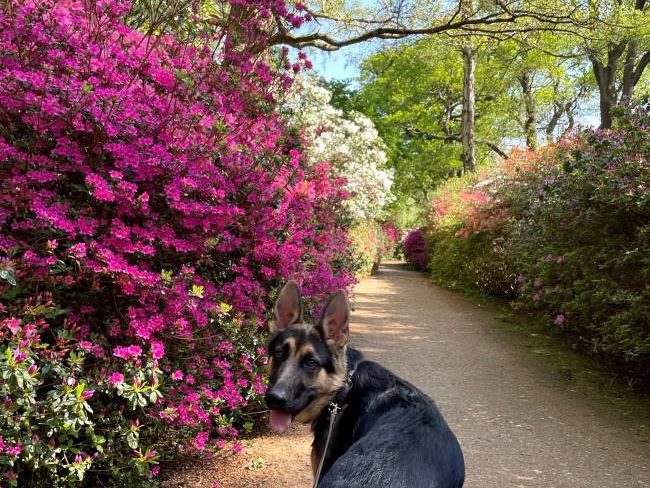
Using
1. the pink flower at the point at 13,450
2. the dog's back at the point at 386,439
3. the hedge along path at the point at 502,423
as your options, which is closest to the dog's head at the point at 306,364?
the dog's back at the point at 386,439

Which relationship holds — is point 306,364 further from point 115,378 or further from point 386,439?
point 115,378

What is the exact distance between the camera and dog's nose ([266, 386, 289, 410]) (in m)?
2.81

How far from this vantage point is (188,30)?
5.78 m

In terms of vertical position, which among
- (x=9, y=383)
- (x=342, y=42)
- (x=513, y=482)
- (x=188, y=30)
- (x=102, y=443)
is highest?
(x=342, y=42)

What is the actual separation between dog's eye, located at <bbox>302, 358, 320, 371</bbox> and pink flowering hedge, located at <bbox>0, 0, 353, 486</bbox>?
83cm

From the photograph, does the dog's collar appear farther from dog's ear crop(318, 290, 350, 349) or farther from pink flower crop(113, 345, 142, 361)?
pink flower crop(113, 345, 142, 361)

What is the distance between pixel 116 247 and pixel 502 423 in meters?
4.37

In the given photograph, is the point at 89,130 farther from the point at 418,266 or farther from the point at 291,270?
the point at 418,266

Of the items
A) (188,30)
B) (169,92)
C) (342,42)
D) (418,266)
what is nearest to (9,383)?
(169,92)

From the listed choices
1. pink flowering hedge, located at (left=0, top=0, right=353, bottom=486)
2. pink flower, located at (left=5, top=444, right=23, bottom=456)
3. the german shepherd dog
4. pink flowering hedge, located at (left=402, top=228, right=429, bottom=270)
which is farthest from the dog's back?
pink flowering hedge, located at (left=402, top=228, right=429, bottom=270)

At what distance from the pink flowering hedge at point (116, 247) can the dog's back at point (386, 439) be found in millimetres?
1065

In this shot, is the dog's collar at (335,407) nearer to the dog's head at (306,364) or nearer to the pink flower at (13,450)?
the dog's head at (306,364)

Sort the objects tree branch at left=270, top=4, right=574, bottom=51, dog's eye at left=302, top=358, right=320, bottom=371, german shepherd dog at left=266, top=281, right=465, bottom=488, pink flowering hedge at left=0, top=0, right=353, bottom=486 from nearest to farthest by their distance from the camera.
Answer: german shepherd dog at left=266, top=281, right=465, bottom=488
pink flowering hedge at left=0, top=0, right=353, bottom=486
dog's eye at left=302, top=358, right=320, bottom=371
tree branch at left=270, top=4, right=574, bottom=51

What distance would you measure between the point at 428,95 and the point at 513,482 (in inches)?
1289
